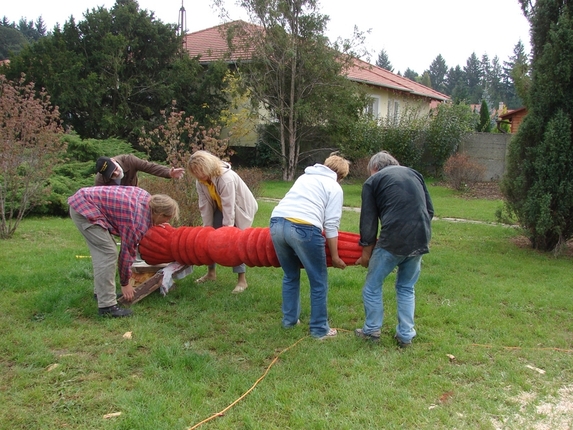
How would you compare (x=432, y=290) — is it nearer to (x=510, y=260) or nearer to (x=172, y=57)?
(x=510, y=260)

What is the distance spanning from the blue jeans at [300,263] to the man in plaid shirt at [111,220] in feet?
4.01

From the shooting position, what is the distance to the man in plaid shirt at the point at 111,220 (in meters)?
4.53

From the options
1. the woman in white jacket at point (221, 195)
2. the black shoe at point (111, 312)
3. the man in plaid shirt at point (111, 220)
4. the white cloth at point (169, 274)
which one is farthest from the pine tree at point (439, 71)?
the black shoe at point (111, 312)

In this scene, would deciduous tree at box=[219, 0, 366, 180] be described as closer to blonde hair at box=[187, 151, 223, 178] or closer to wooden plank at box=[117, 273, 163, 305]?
blonde hair at box=[187, 151, 223, 178]

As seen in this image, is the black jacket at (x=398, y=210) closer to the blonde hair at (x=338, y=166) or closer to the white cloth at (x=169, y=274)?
the blonde hair at (x=338, y=166)

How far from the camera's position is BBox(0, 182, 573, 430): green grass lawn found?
3238 mm

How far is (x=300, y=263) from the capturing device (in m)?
4.50

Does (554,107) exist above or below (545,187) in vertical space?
above

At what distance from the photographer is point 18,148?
8.27 meters

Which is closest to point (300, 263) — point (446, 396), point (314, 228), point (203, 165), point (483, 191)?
point (314, 228)

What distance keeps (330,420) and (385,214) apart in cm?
171

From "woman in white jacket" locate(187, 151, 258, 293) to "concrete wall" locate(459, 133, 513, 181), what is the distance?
52.6ft

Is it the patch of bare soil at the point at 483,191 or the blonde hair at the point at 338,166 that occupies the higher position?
the blonde hair at the point at 338,166

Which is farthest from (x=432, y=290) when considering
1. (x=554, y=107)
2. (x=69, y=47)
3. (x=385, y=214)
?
(x=69, y=47)
